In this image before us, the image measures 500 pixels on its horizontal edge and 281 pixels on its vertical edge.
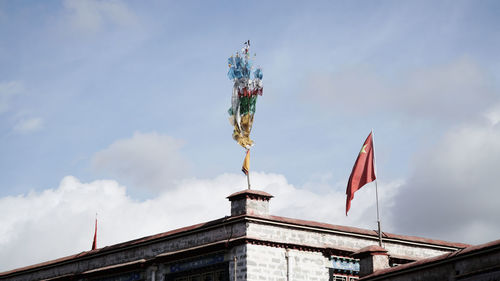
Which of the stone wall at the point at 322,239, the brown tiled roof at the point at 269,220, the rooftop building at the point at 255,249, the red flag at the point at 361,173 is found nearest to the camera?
the rooftop building at the point at 255,249

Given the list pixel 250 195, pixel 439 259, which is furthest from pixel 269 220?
pixel 439 259

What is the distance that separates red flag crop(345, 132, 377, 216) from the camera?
30.0 metres

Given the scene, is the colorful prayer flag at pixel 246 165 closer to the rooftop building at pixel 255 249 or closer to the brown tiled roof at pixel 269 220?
the rooftop building at pixel 255 249

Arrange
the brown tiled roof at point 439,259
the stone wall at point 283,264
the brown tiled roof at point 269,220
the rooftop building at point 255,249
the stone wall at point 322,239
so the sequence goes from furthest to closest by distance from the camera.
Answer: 1. the brown tiled roof at point 269,220
2. the stone wall at point 322,239
3. the rooftop building at point 255,249
4. the stone wall at point 283,264
5. the brown tiled roof at point 439,259

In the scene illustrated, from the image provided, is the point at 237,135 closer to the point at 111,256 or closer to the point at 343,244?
the point at 343,244

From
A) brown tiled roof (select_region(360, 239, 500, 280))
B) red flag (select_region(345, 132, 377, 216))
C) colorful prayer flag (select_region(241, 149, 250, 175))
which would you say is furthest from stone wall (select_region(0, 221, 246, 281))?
brown tiled roof (select_region(360, 239, 500, 280))

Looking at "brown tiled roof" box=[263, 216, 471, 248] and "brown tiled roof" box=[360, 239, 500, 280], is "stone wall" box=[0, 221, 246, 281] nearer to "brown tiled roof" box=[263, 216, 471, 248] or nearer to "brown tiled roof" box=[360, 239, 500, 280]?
"brown tiled roof" box=[263, 216, 471, 248]

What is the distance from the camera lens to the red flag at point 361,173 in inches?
1180

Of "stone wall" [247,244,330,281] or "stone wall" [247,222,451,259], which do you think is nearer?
"stone wall" [247,244,330,281]

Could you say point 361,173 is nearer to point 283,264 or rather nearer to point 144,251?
point 283,264

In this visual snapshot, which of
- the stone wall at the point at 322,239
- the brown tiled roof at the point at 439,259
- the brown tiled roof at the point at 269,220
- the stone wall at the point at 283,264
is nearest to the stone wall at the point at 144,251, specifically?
the brown tiled roof at the point at 269,220

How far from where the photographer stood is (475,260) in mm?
20906

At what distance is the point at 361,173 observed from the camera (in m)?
30.3

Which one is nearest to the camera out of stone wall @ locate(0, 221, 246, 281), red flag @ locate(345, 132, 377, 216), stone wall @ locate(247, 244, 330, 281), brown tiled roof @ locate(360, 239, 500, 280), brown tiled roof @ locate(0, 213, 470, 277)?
brown tiled roof @ locate(360, 239, 500, 280)
